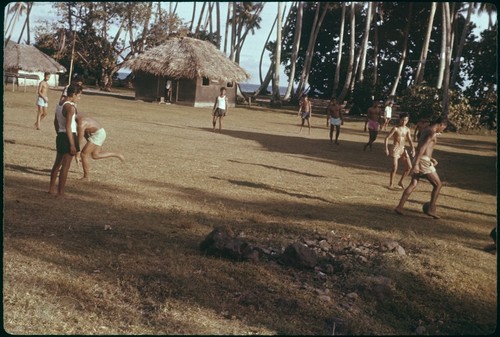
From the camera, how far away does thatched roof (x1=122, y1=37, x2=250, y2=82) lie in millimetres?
34281

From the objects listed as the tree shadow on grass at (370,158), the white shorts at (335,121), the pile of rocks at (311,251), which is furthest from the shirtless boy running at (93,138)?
the white shorts at (335,121)

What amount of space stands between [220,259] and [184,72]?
29536mm

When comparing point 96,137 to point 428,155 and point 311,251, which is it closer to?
point 311,251

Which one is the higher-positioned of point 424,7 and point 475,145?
point 424,7

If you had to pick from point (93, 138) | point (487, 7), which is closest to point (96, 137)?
point (93, 138)

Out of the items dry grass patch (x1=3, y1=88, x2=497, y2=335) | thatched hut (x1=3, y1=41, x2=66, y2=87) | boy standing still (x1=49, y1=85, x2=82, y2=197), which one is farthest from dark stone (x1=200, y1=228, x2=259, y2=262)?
thatched hut (x1=3, y1=41, x2=66, y2=87)

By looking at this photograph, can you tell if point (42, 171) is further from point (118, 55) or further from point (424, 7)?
point (118, 55)

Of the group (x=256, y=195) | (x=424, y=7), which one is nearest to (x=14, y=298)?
(x=256, y=195)

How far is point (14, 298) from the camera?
444 centimetres

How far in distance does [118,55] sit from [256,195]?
40.4 m

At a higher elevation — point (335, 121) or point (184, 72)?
point (184, 72)

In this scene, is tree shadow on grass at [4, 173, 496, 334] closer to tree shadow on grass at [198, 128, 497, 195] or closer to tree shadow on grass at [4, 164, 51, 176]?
tree shadow on grass at [4, 164, 51, 176]

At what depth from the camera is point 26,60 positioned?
42062mm

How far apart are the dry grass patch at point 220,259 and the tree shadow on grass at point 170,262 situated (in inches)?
0.7
